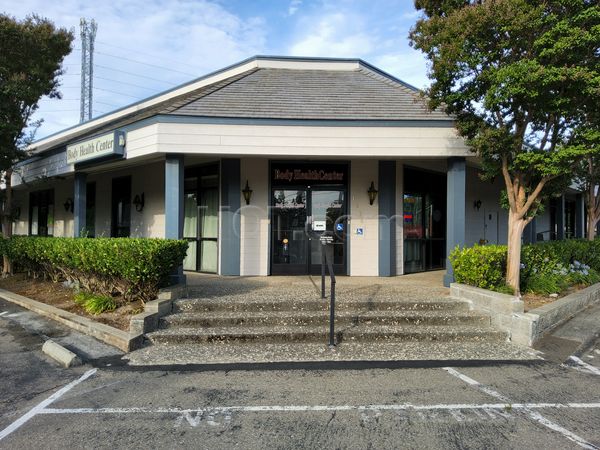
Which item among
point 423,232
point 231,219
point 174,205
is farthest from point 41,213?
point 423,232

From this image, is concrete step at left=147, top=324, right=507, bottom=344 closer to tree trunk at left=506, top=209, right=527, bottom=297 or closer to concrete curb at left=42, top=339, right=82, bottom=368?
concrete curb at left=42, top=339, right=82, bottom=368

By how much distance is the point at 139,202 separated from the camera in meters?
12.8

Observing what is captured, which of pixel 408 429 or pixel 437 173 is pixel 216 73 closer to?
pixel 437 173

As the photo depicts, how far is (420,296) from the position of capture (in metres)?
7.00

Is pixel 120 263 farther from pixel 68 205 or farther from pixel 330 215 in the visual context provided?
pixel 68 205

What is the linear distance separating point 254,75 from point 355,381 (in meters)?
9.05

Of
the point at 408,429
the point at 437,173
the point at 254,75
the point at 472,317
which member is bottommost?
the point at 408,429

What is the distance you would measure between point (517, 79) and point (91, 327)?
6977 millimetres

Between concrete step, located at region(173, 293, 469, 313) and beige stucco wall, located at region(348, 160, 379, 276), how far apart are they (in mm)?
3545

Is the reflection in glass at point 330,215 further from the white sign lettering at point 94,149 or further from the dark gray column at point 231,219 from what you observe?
the white sign lettering at point 94,149

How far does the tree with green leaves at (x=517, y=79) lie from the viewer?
19.1ft

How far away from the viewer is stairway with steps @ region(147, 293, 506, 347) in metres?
5.62

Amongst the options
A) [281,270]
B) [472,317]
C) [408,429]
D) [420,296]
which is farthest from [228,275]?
[408,429]

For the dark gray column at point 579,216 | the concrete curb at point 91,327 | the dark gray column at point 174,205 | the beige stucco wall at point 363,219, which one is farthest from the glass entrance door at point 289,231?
the dark gray column at point 579,216
